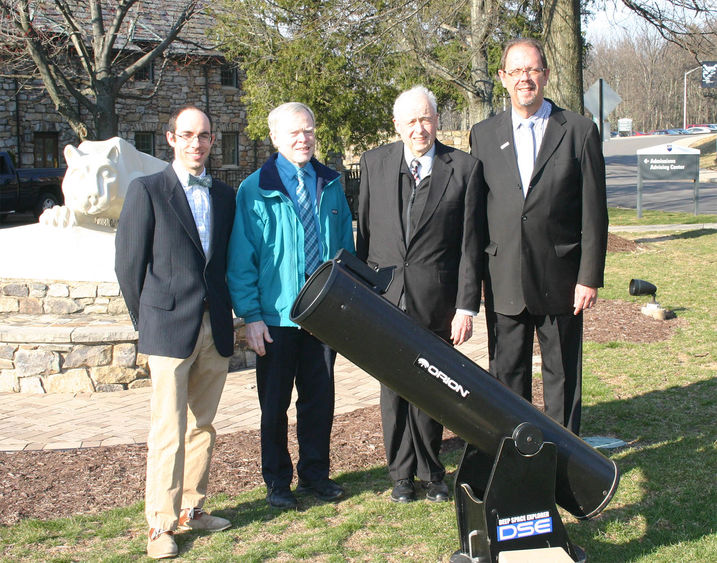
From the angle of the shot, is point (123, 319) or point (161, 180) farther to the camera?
point (123, 319)

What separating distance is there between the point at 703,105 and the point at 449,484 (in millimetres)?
88370

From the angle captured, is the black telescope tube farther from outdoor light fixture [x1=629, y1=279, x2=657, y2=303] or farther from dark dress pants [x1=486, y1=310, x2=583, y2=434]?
outdoor light fixture [x1=629, y1=279, x2=657, y2=303]

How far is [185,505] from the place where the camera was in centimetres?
385

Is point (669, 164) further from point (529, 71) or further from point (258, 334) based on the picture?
point (258, 334)

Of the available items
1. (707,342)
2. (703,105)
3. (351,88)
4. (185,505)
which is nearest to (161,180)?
(185,505)

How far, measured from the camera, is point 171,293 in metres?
3.59

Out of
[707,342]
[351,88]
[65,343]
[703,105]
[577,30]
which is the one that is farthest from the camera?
[703,105]

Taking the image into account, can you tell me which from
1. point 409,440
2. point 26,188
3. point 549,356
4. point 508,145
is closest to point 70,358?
point 409,440

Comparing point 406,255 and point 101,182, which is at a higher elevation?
point 101,182

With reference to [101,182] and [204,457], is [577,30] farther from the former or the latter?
[204,457]

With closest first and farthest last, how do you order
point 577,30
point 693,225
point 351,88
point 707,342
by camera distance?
point 707,342
point 577,30
point 693,225
point 351,88

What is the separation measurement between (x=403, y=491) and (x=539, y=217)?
1539 mm

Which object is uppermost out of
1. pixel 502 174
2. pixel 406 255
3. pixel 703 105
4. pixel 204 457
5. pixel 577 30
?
pixel 703 105

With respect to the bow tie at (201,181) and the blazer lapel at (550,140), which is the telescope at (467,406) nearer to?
the bow tie at (201,181)
